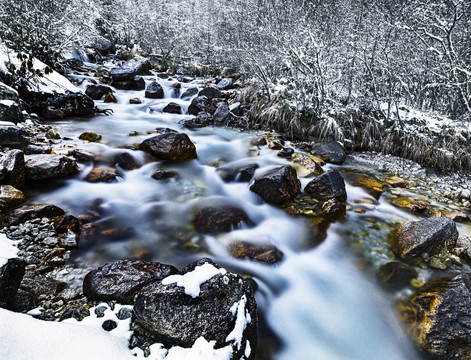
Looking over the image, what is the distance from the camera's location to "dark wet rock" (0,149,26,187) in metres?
3.05

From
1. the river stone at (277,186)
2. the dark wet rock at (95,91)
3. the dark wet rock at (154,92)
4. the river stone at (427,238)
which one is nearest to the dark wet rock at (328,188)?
the river stone at (277,186)

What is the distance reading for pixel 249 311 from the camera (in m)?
1.72

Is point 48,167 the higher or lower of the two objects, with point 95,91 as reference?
lower

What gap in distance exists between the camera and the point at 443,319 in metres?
1.91

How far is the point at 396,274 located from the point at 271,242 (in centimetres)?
134

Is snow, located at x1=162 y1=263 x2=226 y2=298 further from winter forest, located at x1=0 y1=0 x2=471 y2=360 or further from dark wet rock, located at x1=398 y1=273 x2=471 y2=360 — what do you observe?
dark wet rock, located at x1=398 y1=273 x2=471 y2=360

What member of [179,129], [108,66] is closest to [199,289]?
[179,129]

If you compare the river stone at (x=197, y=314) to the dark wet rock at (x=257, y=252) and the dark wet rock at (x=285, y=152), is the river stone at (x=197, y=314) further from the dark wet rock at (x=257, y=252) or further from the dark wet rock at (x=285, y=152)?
the dark wet rock at (x=285, y=152)

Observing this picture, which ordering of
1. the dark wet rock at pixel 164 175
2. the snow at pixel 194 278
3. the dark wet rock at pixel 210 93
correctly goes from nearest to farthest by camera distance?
the snow at pixel 194 278
the dark wet rock at pixel 164 175
the dark wet rock at pixel 210 93

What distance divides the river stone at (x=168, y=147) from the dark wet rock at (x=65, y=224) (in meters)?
2.22

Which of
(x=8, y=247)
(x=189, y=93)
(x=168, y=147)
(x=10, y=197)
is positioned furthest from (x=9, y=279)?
(x=189, y=93)

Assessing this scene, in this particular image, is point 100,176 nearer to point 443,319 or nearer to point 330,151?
point 443,319

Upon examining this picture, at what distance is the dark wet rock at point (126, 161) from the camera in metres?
4.41

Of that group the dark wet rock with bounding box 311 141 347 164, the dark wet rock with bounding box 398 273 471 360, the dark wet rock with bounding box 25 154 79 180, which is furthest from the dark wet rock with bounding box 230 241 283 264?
the dark wet rock with bounding box 311 141 347 164
